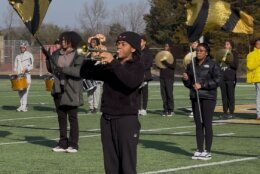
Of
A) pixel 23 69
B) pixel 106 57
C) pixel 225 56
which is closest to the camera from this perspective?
pixel 106 57

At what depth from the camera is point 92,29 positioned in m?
85.7

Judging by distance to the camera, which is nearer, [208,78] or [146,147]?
[208,78]

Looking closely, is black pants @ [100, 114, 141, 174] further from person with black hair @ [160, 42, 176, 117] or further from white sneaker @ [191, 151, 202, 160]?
person with black hair @ [160, 42, 176, 117]

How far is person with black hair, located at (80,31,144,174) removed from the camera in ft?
23.8

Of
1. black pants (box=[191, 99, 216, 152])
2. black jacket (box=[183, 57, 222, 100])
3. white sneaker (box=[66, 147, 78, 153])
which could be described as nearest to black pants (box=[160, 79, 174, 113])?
white sneaker (box=[66, 147, 78, 153])

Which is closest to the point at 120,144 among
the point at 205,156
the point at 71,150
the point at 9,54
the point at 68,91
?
the point at 205,156

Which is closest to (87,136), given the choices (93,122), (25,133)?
(25,133)

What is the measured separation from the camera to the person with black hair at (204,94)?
11.6 m

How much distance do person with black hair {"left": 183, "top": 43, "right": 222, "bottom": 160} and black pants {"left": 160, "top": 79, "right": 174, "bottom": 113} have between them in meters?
7.79

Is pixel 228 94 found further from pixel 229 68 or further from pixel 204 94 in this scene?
pixel 204 94

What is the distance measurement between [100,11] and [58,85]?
75976mm

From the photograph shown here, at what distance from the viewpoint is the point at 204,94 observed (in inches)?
458

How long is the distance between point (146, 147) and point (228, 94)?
632 centimetres

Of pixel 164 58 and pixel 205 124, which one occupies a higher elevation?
pixel 164 58
